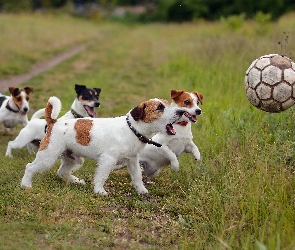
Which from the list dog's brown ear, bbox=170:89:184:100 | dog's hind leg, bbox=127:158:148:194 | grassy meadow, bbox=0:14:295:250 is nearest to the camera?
grassy meadow, bbox=0:14:295:250

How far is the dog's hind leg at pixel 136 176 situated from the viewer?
5344mm

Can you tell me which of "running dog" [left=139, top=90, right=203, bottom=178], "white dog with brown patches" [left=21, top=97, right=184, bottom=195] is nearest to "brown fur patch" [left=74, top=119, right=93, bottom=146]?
"white dog with brown patches" [left=21, top=97, right=184, bottom=195]

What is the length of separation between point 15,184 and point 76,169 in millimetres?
799

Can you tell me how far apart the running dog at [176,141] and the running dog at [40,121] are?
4.88 ft

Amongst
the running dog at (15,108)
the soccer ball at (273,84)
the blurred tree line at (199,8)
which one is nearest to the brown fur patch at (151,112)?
the soccer ball at (273,84)

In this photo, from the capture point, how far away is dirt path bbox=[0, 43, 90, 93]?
1270 centimetres

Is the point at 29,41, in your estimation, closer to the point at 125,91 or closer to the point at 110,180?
the point at 125,91

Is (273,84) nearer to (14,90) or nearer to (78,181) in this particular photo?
(78,181)

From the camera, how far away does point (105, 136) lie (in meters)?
5.16

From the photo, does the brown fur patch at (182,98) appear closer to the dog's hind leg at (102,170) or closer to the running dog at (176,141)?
the running dog at (176,141)

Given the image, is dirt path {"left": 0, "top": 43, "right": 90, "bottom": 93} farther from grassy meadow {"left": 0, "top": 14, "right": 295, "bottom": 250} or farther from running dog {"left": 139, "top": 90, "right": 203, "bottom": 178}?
running dog {"left": 139, "top": 90, "right": 203, "bottom": 178}

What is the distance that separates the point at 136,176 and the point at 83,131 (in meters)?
0.76

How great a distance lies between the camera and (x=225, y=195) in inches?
176

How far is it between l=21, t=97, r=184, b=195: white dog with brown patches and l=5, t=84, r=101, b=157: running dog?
1.59 metres
